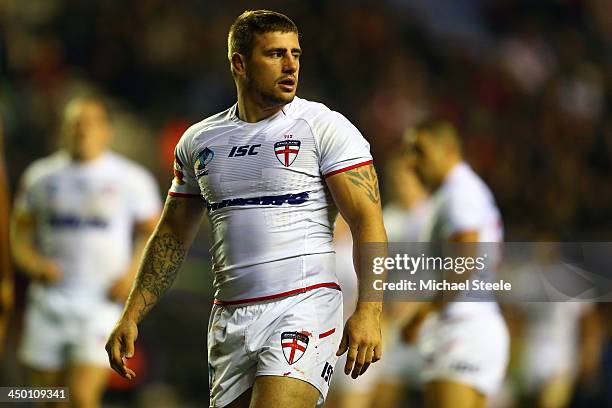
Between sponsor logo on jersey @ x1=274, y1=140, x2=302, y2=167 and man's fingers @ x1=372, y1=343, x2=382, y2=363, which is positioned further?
sponsor logo on jersey @ x1=274, y1=140, x2=302, y2=167

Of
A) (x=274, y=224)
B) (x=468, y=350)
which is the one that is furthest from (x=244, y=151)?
(x=468, y=350)

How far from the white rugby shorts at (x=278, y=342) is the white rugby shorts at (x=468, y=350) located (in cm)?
228

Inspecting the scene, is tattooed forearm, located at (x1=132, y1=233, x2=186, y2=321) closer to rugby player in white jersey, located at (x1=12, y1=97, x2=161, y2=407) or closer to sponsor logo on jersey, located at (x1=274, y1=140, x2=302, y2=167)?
sponsor logo on jersey, located at (x1=274, y1=140, x2=302, y2=167)

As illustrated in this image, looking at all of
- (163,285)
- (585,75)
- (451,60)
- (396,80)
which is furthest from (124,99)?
(163,285)

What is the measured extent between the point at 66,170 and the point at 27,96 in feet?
11.6

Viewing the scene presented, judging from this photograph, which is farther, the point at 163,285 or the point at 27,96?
the point at 27,96

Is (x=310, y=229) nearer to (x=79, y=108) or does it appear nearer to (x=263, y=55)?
(x=263, y=55)

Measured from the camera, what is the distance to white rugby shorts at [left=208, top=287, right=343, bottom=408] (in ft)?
15.2

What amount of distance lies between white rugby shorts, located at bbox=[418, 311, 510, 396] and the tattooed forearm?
235 cm

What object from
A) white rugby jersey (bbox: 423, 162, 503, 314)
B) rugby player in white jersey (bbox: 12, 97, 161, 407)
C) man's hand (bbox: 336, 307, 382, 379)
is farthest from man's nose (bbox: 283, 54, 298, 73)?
rugby player in white jersey (bbox: 12, 97, 161, 407)

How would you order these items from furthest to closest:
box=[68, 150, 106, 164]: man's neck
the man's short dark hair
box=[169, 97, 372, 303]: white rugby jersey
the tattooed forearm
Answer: box=[68, 150, 106, 164]: man's neck < the tattooed forearm < the man's short dark hair < box=[169, 97, 372, 303]: white rugby jersey

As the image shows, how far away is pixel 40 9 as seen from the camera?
12.6m

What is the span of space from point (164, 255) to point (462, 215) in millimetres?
2461

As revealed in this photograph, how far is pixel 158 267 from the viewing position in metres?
5.14
